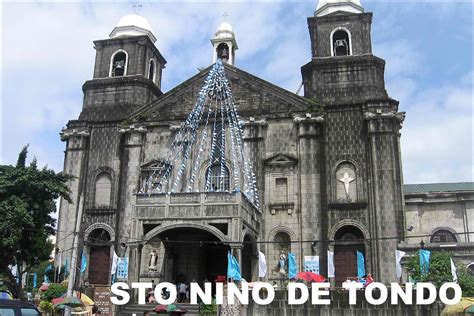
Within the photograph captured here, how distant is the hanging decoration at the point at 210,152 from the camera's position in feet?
94.2

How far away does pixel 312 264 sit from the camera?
2605 cm

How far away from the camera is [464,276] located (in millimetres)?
22359

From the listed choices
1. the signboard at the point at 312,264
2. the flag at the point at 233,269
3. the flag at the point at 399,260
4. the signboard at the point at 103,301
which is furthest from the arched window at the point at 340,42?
the signboard at the point at 103,301

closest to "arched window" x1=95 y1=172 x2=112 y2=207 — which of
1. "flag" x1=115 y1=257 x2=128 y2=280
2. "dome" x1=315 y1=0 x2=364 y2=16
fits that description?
"flag" x1=115 y1=257 x2=128 y2=280

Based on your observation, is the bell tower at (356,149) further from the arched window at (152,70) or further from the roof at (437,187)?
the arched window at (152,70)

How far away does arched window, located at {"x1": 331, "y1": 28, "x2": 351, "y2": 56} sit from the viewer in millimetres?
31122

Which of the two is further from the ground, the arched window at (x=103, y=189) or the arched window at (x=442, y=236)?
the arched window at (x=103, y=189)

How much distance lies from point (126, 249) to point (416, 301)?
50.9ft

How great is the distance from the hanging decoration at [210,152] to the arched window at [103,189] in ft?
8.33

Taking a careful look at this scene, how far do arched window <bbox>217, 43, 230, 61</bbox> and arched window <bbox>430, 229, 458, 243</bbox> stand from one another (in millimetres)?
17606

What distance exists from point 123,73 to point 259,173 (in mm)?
12055

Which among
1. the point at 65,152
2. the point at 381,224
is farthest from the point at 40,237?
the point at 381,224

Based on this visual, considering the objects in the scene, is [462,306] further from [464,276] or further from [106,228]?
[106,228]

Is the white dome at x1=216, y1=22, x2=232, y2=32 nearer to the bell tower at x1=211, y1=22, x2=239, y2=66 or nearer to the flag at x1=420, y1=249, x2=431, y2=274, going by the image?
the bell tower at x1=211, y1=22, x2=239, y2=66
